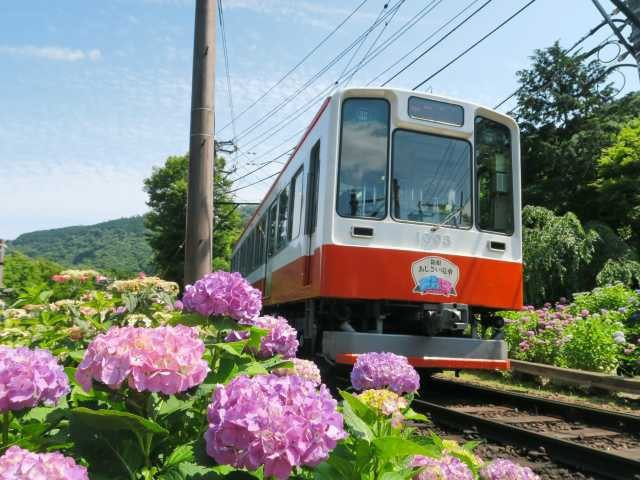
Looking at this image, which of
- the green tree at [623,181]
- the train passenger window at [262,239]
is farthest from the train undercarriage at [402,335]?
the green tree at [623,181]

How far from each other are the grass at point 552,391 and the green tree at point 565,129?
2217 centimetres

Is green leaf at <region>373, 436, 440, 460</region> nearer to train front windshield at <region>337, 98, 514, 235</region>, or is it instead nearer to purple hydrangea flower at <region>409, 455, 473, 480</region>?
purple hydrangea flower at <region>409, 455, 473, 480</region>

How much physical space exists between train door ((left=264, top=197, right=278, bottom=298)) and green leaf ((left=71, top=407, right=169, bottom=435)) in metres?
8.67

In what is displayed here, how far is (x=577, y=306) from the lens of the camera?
35.0 feet

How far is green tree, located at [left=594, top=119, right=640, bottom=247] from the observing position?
26.1 metres

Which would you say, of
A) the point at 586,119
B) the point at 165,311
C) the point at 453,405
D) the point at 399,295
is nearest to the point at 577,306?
the point at 453,405

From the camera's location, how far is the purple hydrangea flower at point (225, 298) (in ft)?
7.02

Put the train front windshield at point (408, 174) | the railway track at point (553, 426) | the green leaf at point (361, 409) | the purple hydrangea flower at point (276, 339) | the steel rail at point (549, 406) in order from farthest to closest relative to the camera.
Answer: the train front windshield at point (408, 174) → the steel rail at point (549, 406) → the railway track at point (553, 426) → the purple hydrangea flower at point (276, 339) → the green leaf at point (361, 409)

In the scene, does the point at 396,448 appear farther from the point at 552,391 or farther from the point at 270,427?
the point at 552,391

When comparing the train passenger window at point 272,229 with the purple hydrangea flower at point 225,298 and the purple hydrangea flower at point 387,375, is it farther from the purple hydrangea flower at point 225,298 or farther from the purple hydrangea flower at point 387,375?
the purple hydrangea flower at point 225,298

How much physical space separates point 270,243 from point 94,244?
313 ft

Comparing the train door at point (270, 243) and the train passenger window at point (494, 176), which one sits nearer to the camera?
the train passenger window at point (494, 176)

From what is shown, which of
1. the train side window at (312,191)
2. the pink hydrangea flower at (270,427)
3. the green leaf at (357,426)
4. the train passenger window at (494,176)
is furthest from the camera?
the train passenger window at (494,176)

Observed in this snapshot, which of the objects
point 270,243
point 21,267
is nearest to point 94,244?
point 21,267
